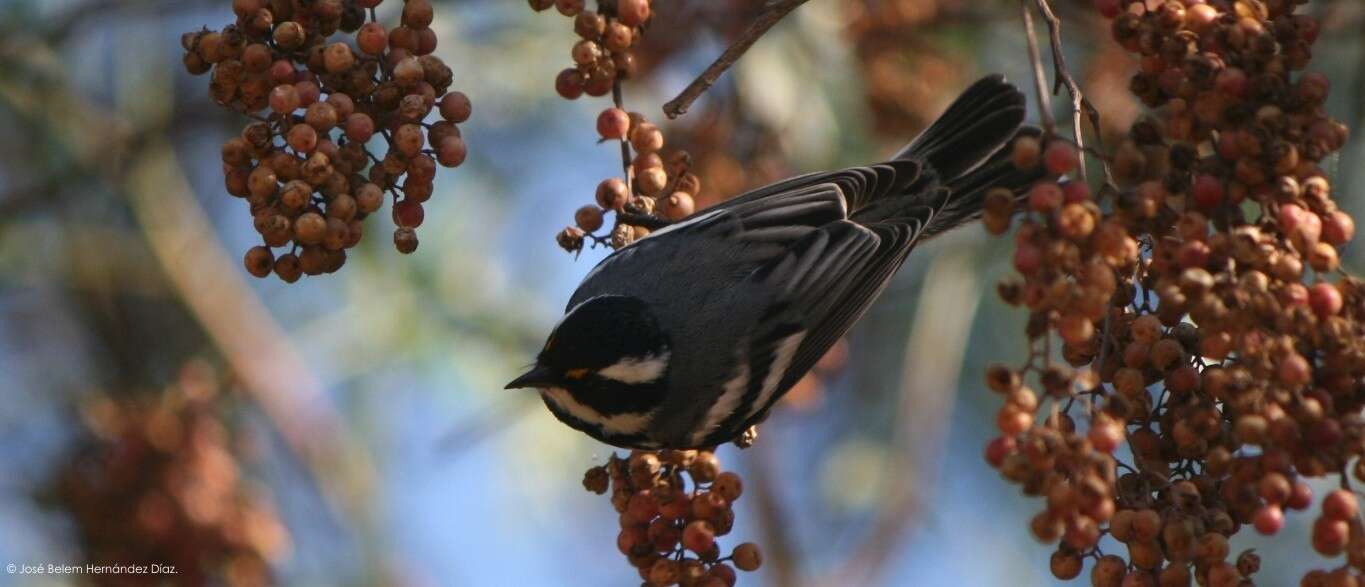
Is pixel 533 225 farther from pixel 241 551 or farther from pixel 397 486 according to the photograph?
pixel 241 551

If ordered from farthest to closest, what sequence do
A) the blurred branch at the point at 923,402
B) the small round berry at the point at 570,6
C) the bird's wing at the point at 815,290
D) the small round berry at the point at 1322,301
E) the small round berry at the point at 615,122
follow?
the blurred branch at the point at 923,402 → the bird's wing at the point at 815,290 → the small round berry at the point at 615,122 → the small round berry at the point at 570,6 → the small round berry at the point at 1322,301

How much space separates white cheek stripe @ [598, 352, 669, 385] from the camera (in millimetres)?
3049

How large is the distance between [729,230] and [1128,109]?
1.46 meters

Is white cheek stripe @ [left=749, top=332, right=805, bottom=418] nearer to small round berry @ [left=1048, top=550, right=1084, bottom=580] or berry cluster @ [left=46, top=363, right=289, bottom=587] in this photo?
small round berry @ [left=1048, top=550, right=1084, bottom=580]

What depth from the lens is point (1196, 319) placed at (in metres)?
1.83

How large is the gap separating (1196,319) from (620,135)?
100 centimetres

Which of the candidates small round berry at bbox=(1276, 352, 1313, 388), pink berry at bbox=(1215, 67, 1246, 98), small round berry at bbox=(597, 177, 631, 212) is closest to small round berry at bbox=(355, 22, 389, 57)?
small round berry at bbox=(597, 177, 631, 212)

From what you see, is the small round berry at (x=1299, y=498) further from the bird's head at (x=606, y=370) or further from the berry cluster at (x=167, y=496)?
the berry cluster at (x=167, y=496)

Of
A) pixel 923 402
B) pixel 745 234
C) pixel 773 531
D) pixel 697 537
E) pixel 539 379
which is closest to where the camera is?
pixel 697 537

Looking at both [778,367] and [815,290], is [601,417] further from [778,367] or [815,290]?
[815,290]

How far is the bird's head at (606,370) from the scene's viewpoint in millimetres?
3029

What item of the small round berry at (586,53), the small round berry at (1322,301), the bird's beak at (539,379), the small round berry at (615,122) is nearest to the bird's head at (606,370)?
the bird's beak at (539,379)

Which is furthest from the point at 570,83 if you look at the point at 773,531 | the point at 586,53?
the point at 773,531

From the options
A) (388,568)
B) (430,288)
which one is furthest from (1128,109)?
(388,568)
